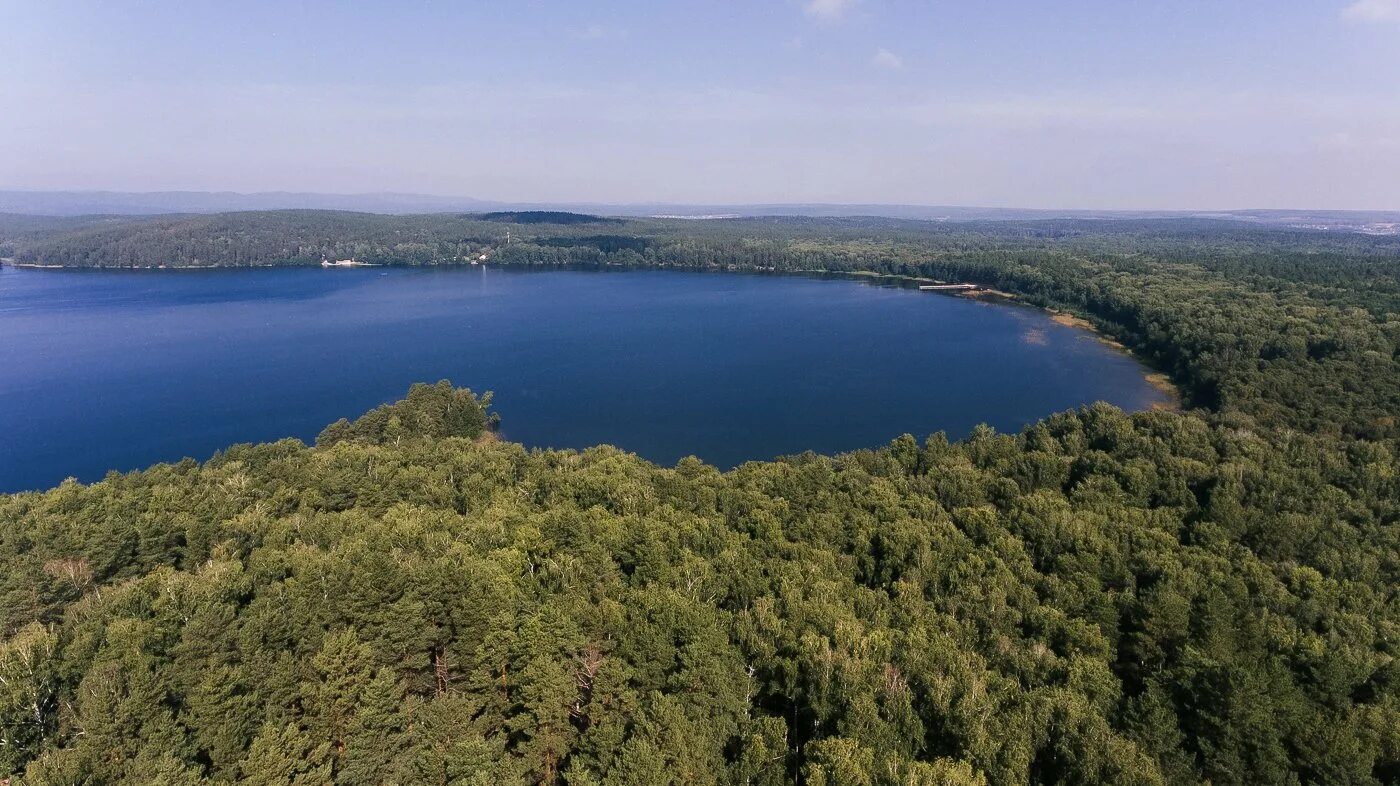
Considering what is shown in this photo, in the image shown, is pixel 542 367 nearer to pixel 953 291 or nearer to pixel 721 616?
pixel 721 616

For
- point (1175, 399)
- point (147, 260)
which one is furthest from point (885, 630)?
point (147, 260)

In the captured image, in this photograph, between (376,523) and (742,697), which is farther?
(376,523)

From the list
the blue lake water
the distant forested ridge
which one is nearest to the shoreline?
the distant forested ridge

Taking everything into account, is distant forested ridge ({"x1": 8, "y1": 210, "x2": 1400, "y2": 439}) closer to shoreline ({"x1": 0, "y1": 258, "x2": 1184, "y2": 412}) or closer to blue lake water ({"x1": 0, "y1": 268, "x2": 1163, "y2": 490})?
shoreline ({"x1": 0, "y1": 258, "x2": 1184, "y2": 412})

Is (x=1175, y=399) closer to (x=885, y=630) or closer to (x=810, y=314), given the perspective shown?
(x=810, y=314)

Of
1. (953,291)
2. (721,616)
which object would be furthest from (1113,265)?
(721,616)

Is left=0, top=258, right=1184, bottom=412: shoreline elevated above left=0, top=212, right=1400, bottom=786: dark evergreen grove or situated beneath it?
elevated above

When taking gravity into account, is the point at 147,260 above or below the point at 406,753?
above

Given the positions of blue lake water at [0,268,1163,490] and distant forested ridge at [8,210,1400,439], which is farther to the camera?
distant forested ridge at [8,210,1400,439]
